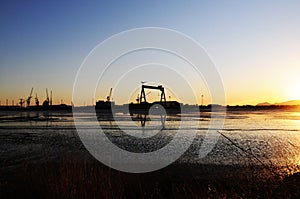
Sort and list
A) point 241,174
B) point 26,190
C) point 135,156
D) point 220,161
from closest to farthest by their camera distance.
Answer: point 26,190 < point 241,174 < point 220,161 < point 135,156

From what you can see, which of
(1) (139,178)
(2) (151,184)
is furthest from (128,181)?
(2) (151,184)

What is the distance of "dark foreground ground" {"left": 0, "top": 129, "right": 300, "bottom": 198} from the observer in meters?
7.36

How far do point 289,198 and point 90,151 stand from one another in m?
11.8

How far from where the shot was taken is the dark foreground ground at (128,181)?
290 inches

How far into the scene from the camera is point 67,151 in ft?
52.2

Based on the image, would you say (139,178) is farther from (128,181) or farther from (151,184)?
(151,184)

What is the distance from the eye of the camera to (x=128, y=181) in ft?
33.1

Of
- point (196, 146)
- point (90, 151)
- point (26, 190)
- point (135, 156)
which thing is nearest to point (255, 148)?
point (196, 146)

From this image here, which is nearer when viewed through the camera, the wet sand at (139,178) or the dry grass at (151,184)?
the dry grass at (151,184)

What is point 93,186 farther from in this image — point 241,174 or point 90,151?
point 90,151

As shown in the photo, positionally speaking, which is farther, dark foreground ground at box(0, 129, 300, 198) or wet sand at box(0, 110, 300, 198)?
wet sand at box(0, 110, 300, 198)

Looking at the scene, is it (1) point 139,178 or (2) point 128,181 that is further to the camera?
(1) point 139,178

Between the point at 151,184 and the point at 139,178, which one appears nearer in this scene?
the point at 151,184

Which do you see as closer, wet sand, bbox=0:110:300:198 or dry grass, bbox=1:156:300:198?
dry grass, bbox=1:156:300:198
